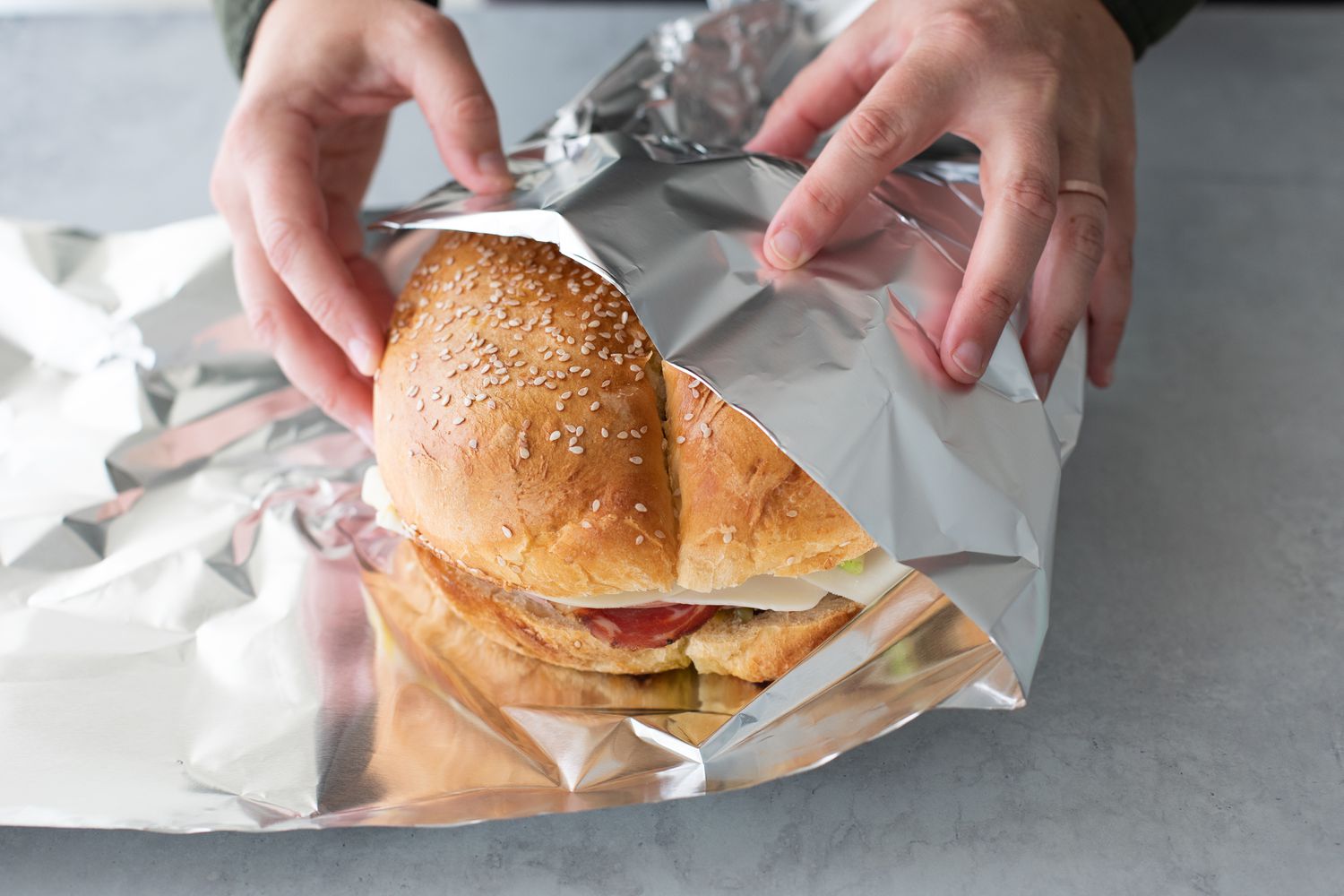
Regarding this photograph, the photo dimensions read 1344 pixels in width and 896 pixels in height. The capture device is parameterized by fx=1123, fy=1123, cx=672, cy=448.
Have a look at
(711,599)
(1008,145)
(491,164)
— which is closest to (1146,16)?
(1008,145)

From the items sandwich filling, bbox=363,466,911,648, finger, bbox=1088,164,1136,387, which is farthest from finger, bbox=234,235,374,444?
finger, bbox=1088,164,1136,387

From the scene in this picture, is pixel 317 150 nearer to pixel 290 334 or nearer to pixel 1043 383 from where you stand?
pixel 290 334

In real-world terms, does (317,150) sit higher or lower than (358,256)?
higher

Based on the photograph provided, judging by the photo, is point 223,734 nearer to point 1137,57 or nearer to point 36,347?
point 36,347

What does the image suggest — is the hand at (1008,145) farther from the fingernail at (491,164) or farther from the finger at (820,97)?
the fingernail at (491,164)

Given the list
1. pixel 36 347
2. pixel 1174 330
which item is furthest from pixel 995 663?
pixel 36 347

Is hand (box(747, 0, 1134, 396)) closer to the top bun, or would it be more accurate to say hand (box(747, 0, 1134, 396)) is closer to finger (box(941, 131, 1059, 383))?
finger (box(941, 131, 1059, 383))
